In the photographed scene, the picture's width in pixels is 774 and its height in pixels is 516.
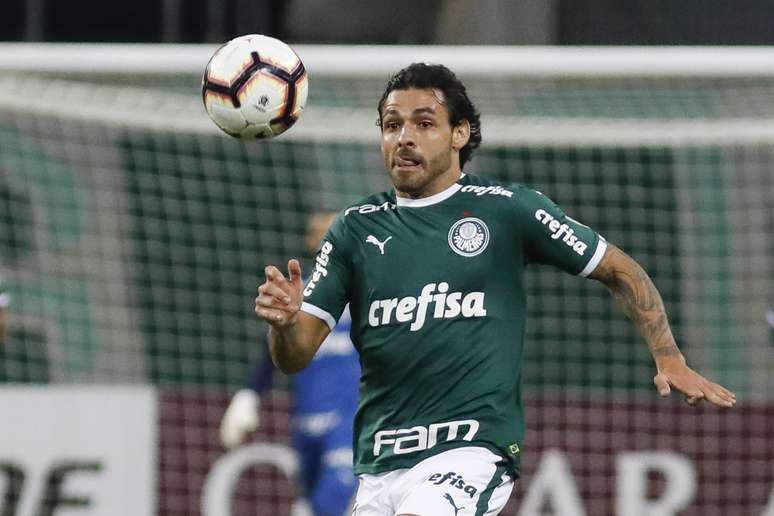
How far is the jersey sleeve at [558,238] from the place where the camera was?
5.41m

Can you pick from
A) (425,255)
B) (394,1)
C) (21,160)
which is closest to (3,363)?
(21,160)

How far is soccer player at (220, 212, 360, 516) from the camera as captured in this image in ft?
25.7

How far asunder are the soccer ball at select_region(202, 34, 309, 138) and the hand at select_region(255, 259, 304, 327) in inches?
37.4

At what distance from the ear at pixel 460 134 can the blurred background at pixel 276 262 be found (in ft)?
9.38

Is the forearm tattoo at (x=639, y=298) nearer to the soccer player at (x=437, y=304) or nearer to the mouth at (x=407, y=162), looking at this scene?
the soccer player at (x=437, y=304)

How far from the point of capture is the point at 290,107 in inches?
230

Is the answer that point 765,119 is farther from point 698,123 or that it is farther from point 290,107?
point 290,107

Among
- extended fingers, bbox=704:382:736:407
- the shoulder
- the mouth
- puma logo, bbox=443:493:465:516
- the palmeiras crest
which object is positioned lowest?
puma logo, bbox=443:493:465:516

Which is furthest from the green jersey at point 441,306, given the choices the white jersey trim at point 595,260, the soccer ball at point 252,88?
the soccer ball at point 252,88

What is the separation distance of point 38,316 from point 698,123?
386 centimetres

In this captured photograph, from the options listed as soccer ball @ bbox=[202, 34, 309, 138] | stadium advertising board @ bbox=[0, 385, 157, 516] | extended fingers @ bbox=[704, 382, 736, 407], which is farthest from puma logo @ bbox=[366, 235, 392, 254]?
stadium advertising board @ bbox=[0, 385, 157, 516]

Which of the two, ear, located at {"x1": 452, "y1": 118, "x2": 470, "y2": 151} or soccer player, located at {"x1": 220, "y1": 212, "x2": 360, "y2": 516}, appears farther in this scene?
soccer player, located at {"x1": 220, "y1": 212, "x2": 360, "y2": 516}

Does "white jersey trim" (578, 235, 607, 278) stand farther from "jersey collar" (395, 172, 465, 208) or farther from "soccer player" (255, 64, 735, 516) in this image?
"jersey collar" (395, 172, 465, 208)

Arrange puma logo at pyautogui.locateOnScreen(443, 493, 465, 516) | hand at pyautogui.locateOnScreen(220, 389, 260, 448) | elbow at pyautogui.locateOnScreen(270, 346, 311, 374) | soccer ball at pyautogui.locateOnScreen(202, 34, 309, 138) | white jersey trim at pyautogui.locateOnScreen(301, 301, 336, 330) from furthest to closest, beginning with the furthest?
1. hand at pyautogui.locateOnScreen(220, 389, 260, 448)
2. soccer ball at pyautogui.locateOnScreen(202, 34, 309, 138)
3. white jersey trim at pyautogui.locateOnScreen(301, 301, 336, 330)
4. elbow at pyautogui.locateOnScreen(270, 346, 311, 374)
5. puma logo at pyautogui.locateOnScreen(443, 493, 465, 516)
